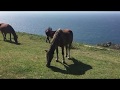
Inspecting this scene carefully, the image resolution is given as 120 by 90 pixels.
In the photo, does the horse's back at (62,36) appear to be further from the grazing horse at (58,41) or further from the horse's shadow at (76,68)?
the horse's shadow at (76,68)

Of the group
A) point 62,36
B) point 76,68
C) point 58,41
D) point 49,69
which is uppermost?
point 62,36

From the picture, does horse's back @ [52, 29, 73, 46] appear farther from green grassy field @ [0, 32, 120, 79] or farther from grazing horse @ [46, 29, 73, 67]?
green grassy field @ [0, 32, 120, 79]

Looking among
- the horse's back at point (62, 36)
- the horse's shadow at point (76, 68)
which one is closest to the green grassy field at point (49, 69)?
the horse's shadow at point (76, 68)

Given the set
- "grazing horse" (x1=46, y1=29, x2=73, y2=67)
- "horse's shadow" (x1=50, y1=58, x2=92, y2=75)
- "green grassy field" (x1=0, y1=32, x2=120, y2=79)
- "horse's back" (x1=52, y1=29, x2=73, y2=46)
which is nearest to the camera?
"green grassy field" (x1=0, y1=32, x2=120, y2=79)

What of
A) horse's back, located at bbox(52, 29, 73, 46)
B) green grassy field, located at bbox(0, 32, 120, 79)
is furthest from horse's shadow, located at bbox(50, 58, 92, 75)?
horse's back, located at bbox(52, 29, 73, 46)

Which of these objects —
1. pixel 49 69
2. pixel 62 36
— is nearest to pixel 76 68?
pixel 49 69

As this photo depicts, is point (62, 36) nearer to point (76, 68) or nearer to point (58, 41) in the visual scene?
point (58, 41)

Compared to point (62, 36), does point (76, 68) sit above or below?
below

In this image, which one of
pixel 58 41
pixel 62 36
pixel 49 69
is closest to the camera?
pixel 49 69
